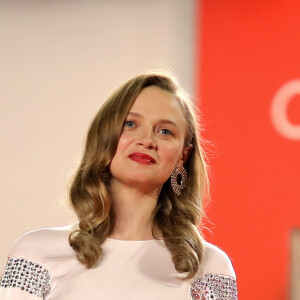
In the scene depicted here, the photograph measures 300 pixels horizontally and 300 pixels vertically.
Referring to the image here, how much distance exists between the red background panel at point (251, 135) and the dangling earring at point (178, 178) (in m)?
0.91

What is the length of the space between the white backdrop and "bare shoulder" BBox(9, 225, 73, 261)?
1.24 metres

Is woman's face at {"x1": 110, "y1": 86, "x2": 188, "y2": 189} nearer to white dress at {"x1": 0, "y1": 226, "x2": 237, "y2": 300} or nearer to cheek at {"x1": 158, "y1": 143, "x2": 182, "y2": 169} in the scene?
cheek at {"x1": 158, "y1": 143, "x2": 182, "y2": 169}

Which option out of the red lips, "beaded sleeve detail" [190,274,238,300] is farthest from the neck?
"beaded sleeve detail" [190,274,238,300]

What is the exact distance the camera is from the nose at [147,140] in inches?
89.5

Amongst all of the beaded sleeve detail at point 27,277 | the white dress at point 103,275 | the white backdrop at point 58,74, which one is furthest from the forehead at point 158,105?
the white backdrop at point 58,74

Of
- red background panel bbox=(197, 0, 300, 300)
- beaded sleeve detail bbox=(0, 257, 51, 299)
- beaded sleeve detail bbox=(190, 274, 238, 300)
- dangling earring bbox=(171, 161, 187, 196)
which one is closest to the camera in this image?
beaded sleeve detail bbox=(0, 257, 51, 299)

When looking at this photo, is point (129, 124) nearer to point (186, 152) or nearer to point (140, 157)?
point (140, 157)

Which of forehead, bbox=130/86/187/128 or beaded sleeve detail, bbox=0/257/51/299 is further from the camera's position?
forehead, bbox=130/86/187/128

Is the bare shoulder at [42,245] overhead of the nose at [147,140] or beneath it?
beneath

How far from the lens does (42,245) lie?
2281mm

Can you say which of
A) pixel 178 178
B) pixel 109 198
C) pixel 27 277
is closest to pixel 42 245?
pixel 27 277

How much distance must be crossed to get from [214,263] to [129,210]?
32 centimetres

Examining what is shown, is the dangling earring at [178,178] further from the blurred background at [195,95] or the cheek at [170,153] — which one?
the blurred background at [195,95]

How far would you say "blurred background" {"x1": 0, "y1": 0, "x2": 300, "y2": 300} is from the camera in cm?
332
